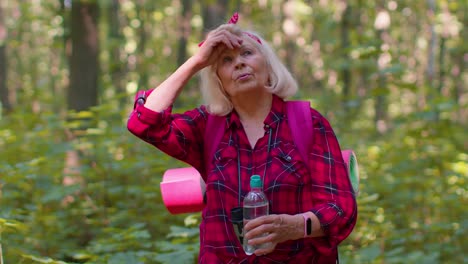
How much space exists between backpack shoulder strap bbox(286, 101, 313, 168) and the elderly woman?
0.08 feet

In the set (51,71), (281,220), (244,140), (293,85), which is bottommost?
(51,71)

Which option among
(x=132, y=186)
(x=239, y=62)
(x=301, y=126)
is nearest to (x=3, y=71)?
(x=132, y=186)

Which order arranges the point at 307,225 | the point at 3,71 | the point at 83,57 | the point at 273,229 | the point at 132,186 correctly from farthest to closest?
the point at 3,71 → the point at 83,57 → the point at 132,186 → the point at 307,225 → the point at 273,229

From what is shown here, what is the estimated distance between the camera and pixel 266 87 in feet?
10.1

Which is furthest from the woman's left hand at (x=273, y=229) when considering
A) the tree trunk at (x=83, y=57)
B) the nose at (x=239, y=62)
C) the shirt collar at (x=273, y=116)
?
the tree trunk at (x=83, y=57)

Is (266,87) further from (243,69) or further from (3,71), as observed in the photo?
(3,71)

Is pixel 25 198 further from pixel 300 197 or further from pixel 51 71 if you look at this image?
pixel 51 71

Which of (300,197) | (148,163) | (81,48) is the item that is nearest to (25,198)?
(148,163)

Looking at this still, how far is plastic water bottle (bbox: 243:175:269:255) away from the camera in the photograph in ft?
8.89

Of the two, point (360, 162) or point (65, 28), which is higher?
point (65, 28)

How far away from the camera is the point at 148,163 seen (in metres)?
7.22

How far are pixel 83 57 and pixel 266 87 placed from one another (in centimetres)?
685

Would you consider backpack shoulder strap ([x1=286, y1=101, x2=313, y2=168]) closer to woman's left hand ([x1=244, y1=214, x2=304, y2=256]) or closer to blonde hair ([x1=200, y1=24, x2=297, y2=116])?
blonde hair ([x1=200, y1=24, x2=297, y2=116])

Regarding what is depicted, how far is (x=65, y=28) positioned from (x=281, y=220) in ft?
29.7
